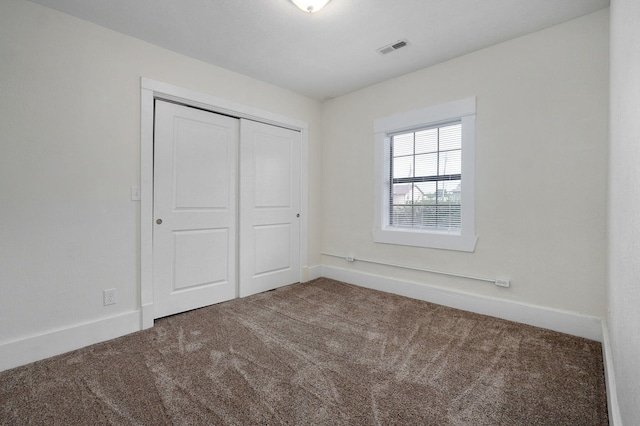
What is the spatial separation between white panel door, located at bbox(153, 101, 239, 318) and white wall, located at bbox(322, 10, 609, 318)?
2139 mm

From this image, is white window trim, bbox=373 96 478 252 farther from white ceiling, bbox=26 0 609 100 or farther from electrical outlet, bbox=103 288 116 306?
electrical outlet, bbox=103 288 116 306

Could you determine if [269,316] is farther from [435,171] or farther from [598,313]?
[598,313]

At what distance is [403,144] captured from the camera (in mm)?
3494

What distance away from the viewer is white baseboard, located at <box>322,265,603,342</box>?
2.29 meters

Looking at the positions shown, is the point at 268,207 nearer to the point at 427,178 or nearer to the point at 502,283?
the point at 427,178

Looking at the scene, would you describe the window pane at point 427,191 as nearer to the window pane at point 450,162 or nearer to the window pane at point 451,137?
the window pane at point 450,162

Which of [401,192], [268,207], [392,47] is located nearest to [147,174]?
[268,207]

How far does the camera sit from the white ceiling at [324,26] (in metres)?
2.16

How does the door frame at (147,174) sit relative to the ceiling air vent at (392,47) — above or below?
below

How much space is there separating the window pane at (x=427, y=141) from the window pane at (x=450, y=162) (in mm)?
147

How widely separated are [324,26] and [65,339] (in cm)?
317

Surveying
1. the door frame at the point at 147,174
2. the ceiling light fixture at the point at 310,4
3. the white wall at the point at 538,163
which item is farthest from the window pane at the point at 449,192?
the door frame at the point at 147,174

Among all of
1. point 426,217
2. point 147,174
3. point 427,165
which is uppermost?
point 427,165

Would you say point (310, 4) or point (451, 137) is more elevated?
point (310, 4)
